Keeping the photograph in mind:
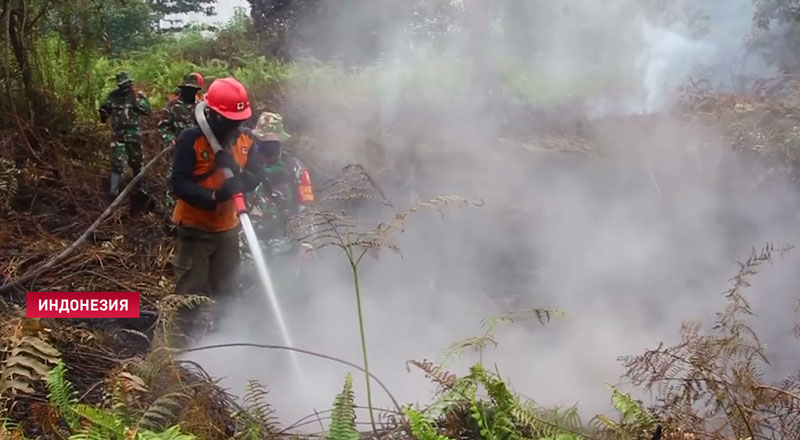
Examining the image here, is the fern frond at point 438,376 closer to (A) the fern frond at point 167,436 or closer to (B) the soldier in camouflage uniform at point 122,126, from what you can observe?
(A) the fern frond at point 167,436

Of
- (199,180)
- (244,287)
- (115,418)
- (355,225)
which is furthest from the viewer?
(244,287)

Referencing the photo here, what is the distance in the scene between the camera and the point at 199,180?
14.4 ft

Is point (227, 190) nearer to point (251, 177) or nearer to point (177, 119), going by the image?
point (251, 177)

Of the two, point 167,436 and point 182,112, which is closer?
point 167,436

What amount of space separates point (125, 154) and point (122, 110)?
1.51 feet

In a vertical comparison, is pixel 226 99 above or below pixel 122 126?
below

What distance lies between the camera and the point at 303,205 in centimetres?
563

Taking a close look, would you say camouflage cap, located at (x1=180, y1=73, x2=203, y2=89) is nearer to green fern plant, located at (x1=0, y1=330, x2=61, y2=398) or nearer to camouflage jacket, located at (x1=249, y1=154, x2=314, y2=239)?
camouflage jacket, located at (x1=249, y1=154, x2=314, y2=239)

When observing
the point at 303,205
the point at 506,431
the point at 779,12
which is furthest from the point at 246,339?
the point at 779,12

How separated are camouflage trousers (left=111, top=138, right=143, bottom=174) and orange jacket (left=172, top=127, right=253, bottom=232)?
3506 mm

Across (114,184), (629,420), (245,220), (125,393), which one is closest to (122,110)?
(114,184)

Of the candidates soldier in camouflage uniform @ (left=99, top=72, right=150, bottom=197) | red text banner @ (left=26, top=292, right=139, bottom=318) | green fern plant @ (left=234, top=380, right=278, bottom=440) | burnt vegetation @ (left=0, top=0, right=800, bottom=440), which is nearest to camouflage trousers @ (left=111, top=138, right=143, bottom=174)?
soldier in camouflage uniform @ (left=99, top=72, right=150, bottom=197)

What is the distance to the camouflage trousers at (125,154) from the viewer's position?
768 cm

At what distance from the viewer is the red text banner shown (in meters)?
5.02
